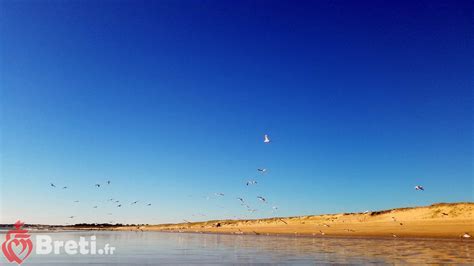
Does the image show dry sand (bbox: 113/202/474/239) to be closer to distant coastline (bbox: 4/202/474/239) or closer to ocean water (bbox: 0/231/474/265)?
distant coastline (bbox: 4/202/474/239)

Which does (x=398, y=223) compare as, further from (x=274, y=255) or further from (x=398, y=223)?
(x=274, y=255)

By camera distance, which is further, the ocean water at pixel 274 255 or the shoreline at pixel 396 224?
the shoreline at pixel 396 224

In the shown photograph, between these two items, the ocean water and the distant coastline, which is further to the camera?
the distant coastline

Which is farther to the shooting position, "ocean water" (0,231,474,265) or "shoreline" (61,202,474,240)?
"shoreline" (61,202,474,240)

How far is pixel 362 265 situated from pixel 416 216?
209 feet

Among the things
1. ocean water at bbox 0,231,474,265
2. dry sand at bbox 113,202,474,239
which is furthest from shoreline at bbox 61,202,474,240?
ocean water at bbox 0,231,474,265

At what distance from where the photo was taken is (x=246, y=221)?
5079 inches

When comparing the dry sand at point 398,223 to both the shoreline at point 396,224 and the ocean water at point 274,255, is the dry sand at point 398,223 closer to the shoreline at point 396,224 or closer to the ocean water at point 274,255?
the shoreline at point 396,224

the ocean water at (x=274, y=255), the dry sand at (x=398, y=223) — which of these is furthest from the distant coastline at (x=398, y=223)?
the ocean water at (x=274, y=255)

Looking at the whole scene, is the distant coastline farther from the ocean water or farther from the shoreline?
the ocean water

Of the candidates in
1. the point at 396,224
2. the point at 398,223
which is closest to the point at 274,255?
the point at 396,224

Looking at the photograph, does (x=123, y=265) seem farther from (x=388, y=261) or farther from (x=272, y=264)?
(x=388, y=261)

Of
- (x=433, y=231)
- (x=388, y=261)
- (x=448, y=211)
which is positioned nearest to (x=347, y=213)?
(x=448, y=211)

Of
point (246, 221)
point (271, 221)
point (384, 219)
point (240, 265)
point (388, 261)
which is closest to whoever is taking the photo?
point (240, 265)
